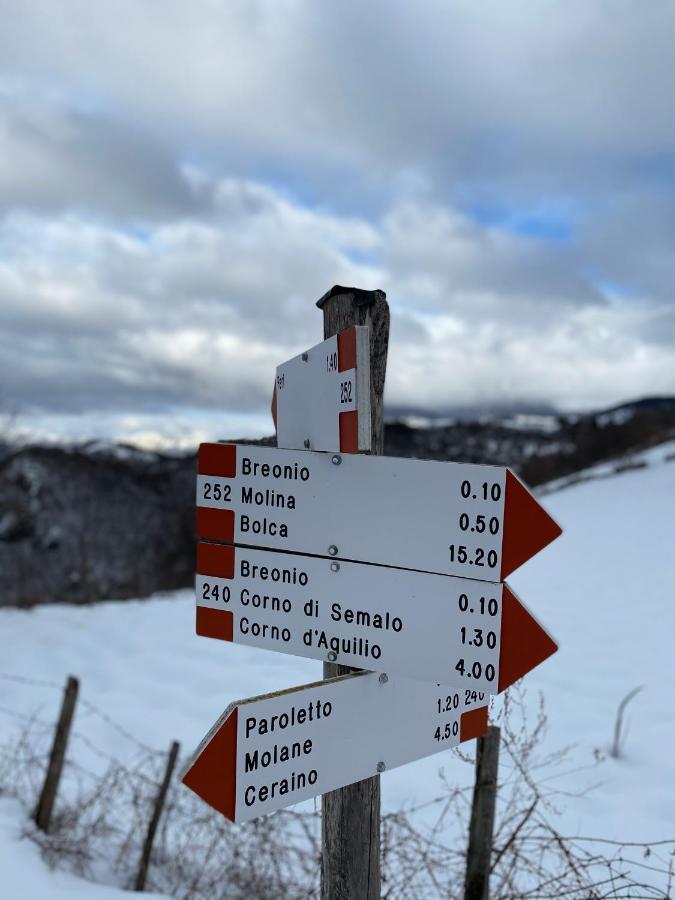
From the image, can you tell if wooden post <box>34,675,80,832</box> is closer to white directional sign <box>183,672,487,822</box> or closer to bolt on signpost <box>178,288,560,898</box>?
bolt on signpost <box>178,288,560,898</box>

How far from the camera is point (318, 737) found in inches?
68.4

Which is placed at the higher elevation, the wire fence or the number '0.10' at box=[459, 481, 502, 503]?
the number '0.10' at box=[459, 481, 502, 503]

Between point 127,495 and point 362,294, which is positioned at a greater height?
point 127,495

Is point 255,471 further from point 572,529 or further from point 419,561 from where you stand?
point 572,529

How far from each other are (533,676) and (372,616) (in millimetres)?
5030

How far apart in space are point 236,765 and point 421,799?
3.17 m

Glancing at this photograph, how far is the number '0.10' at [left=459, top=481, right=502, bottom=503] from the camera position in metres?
1.62

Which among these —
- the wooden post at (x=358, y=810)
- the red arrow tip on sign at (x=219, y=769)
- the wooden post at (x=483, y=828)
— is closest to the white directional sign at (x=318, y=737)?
the red arrow tip on sign at (x=219, y=769)

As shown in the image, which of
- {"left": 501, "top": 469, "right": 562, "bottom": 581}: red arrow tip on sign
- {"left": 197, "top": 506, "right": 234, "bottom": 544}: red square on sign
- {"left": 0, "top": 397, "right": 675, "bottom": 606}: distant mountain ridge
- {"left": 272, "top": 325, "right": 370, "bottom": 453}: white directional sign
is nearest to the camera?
{"left": 501, "top": 469, "right": 562, "bottom": 581}: red arrow tip on sign

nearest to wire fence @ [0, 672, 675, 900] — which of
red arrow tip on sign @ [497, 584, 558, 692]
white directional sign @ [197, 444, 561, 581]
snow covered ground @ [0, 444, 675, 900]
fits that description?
snow covered ground @ [0, 444, 675, 900]

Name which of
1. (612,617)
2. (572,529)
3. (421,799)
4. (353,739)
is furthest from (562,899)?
(572,529)

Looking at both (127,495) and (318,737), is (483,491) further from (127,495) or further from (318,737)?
(127,495)

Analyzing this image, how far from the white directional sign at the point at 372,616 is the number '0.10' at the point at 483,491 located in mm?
198

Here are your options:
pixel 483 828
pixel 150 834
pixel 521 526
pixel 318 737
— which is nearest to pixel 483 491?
pixel 521 526
